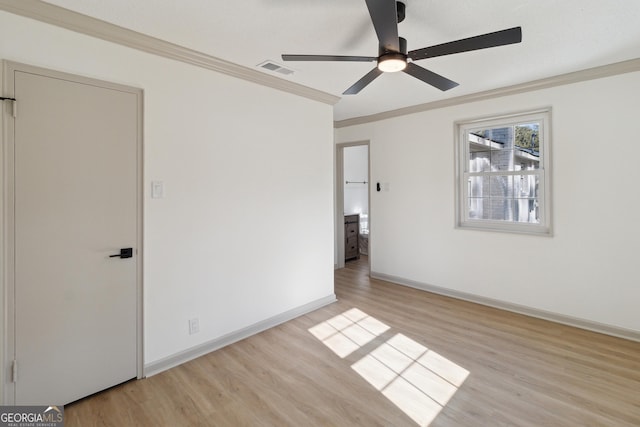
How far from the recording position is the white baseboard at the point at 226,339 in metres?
2.53

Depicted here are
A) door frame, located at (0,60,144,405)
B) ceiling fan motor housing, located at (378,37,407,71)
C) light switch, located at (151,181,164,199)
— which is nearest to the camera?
door frame, located at (0,60,144,405)

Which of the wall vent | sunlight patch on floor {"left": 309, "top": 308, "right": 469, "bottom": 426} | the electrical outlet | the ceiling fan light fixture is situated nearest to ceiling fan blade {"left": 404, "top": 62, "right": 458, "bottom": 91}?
the ceiling fan light fixture

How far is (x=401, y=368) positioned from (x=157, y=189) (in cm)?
239

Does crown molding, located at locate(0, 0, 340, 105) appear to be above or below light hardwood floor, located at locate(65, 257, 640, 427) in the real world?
above

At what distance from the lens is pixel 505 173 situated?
3.86 metres

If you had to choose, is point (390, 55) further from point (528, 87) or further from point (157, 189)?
point (528, 87)

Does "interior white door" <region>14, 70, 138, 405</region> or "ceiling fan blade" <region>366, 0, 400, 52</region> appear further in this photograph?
"interior white door" <region>14, 70, 138, 405</region>

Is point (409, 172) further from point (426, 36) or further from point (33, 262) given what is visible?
point (33, 262)

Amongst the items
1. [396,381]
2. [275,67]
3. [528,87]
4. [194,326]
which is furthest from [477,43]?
[194,326]

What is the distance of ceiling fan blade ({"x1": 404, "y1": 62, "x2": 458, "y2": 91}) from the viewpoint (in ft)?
7.42

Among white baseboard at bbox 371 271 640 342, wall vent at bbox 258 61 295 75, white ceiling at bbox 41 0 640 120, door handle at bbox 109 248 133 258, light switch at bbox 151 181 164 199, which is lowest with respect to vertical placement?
white baseboard at bbox 371 271 640 342

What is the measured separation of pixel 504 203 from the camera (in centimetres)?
390

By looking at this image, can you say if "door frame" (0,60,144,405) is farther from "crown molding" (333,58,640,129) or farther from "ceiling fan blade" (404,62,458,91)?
"crown molding" (333,58,640,129)

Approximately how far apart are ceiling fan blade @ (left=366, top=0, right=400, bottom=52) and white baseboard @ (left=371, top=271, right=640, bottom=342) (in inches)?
128
